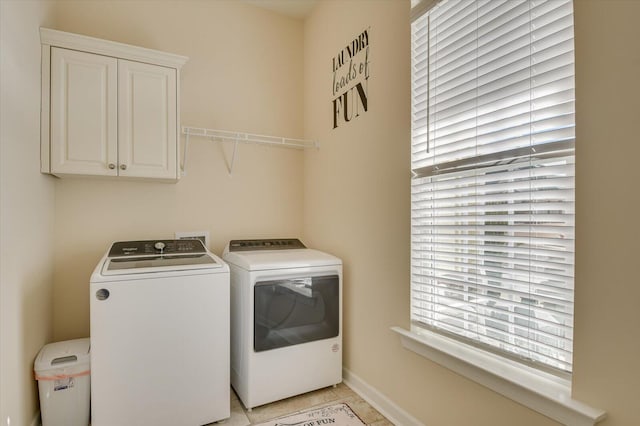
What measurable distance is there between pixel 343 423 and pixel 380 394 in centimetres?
28

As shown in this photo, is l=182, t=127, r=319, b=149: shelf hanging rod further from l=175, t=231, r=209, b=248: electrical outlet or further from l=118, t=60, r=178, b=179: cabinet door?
l=175, t=231, r=209, b=248: electrical outlet

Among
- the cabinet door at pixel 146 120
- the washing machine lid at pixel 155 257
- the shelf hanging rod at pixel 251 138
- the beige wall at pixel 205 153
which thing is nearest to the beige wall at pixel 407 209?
the shelf hanging rod at pixel 251 138

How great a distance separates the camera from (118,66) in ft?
6.64

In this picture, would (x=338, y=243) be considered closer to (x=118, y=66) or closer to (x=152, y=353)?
(x=152, y=353)

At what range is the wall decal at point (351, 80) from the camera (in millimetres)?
2147

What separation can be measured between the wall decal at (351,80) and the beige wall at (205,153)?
1.93 feet

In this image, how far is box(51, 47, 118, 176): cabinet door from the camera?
189 cm

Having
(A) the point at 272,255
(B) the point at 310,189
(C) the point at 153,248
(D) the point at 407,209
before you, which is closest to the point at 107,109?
(C) the point at 153,248

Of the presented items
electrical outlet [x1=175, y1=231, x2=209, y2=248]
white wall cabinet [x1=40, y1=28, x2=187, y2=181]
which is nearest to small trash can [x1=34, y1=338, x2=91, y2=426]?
electrical outlet [x1=175, y1=231, x2=209, y2=248]

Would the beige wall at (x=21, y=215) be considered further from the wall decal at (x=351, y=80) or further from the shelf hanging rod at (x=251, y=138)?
the wall decal at (x=351, y=80)

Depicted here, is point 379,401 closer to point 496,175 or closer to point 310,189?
point 496,175

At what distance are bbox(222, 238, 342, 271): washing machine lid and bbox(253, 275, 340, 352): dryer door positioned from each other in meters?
0.10

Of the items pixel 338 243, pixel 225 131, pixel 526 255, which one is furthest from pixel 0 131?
pixel 526 255

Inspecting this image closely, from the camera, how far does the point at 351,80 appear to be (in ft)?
7.54
